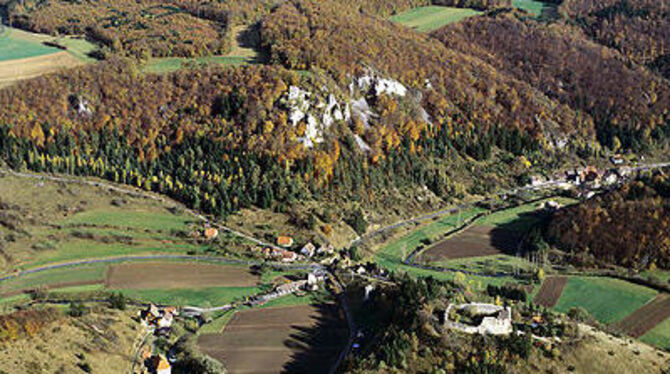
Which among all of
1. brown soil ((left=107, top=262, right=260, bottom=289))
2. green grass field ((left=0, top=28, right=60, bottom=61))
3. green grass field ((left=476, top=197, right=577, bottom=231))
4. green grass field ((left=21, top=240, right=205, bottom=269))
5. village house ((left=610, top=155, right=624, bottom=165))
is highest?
green grass field ((left=0, top=28, right=60, bottom=61))

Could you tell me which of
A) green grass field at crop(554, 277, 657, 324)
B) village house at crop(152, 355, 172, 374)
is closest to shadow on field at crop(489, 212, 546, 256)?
green grass field at crop(554, 277, 657, 324)

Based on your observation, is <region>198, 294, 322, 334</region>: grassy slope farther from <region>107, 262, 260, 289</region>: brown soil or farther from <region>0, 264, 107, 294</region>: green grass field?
<region>0, 264, 107, 294</region>: green grass field

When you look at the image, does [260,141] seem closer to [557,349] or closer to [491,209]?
[491,209]

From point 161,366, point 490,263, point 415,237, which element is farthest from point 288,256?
point 161,366

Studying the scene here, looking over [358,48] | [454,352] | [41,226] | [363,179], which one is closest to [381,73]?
[358,48]

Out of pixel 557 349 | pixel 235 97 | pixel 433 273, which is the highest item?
pixel 235 97
